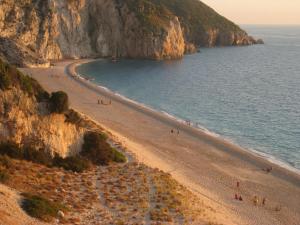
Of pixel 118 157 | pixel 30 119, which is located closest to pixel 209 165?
pixel 118 157

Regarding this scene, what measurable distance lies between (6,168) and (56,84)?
187 feet

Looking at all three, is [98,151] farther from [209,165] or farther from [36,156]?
[209,165]

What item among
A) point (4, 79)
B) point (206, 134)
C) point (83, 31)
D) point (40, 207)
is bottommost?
point (206, 134)

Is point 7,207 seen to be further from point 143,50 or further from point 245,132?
point 143,50

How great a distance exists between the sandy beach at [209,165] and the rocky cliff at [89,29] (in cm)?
4929

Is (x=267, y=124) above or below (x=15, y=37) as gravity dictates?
below

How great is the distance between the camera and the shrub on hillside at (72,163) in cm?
2893

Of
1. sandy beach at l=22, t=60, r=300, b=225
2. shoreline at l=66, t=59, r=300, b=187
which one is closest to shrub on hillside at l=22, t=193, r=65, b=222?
sandy beach at l=22, t=60, r=300, b=225

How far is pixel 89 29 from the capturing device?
5221 inches

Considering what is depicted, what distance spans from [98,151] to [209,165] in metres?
13.2

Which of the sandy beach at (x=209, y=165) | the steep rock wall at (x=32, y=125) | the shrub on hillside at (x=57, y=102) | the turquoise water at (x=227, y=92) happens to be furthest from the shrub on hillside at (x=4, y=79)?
the turquoise water at (x=227, y=92)

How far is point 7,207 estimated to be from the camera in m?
20.1

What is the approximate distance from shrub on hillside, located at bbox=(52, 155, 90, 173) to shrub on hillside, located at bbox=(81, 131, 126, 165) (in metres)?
1.31

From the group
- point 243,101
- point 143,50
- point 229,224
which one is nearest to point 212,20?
point 143,50
